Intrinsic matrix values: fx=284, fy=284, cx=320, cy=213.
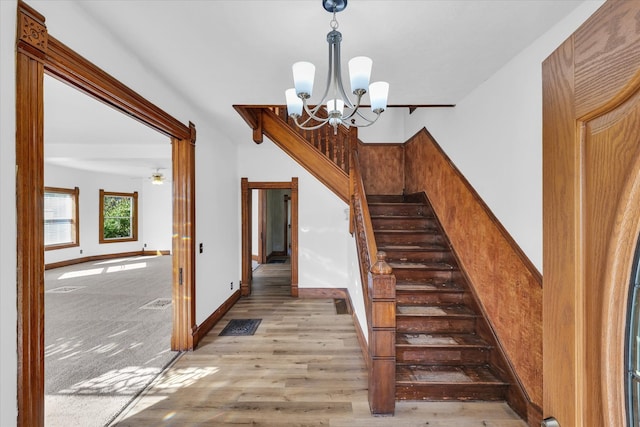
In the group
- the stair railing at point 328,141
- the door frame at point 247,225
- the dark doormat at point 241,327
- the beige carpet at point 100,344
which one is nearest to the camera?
the beige carpet at point 100,344

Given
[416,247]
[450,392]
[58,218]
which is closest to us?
[450,392]

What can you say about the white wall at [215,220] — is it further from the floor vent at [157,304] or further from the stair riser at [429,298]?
the stair riser at [429,298]

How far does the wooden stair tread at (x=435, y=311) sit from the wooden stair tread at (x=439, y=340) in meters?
0.17

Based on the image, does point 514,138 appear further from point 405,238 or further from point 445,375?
point 445,375

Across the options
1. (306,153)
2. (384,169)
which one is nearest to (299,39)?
(306,153)

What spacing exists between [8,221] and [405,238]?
3.28 m

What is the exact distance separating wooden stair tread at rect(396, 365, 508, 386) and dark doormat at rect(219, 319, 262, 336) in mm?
1827

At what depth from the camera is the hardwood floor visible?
1.98 metres

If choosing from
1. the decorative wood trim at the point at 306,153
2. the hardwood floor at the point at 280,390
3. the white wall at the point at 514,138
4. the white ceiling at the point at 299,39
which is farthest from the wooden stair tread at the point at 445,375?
the white ceiling at the point at 299,39

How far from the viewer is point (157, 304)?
14.1 feet

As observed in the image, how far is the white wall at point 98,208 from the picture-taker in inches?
278

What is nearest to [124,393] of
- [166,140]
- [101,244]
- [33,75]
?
[33,75]

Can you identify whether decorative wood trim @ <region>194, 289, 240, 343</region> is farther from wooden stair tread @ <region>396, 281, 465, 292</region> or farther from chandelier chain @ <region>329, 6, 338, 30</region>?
chandelier chain @ <region>329, 6, 338, 30</region>

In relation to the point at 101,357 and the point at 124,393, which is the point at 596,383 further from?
the point at 101,357
